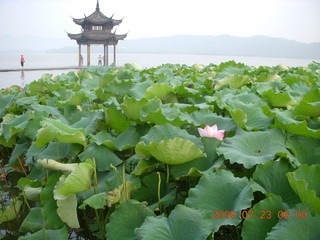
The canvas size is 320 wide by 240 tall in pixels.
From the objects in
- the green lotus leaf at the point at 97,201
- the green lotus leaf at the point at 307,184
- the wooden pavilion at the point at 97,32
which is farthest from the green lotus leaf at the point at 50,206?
the wooden pavilion at the point at 97,32

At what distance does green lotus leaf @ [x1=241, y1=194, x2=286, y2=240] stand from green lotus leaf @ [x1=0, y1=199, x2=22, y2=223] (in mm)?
1012

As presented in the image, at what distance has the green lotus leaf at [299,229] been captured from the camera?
0.69 metres

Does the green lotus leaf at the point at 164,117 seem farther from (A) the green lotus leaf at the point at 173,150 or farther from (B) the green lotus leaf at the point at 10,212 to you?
(B) the green lotus leaf at the point at 10,212

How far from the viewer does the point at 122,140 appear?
50.3 inches

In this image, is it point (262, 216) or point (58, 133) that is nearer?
point (262, 216)

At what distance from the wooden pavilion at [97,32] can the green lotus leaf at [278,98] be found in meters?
20.3

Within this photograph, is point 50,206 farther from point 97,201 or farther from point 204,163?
point 204,163

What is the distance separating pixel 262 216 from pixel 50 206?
2.34ft

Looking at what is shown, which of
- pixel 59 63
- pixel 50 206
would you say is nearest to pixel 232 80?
pixel 50 206

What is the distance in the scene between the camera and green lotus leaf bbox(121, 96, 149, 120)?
1.32 meters

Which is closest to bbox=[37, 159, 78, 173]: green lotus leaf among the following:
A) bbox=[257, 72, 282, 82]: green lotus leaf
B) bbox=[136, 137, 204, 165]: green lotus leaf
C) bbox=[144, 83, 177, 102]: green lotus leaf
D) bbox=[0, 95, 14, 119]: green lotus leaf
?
bbox=[136, 137, 204, 165]: green lotus leaf

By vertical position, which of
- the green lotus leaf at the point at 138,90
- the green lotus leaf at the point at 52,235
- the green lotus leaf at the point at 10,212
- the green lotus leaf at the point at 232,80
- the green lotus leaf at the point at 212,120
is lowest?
the green lotus leaf at the point at 10,212

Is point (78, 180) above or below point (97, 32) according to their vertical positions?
below

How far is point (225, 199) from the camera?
87 centimetres
